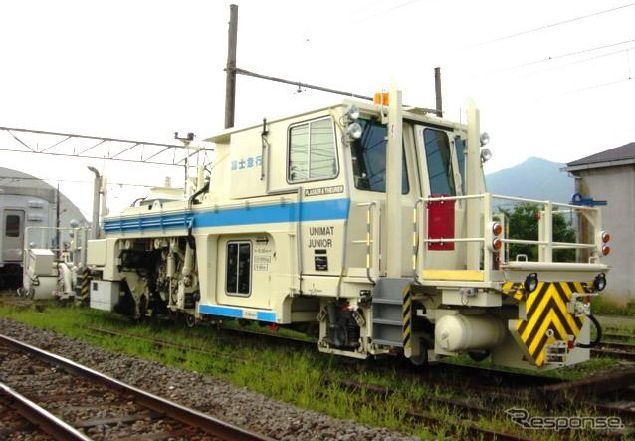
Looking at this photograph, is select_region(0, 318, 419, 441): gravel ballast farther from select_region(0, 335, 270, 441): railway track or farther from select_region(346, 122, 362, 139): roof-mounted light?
select_region(346, 122, 362, 139): roof-mounted light

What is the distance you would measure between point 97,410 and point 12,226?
60.8 feet

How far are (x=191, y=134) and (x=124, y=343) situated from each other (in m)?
4.13

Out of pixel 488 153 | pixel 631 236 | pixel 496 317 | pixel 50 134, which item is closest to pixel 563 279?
pixel 496 317

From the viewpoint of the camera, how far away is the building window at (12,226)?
22817 mm

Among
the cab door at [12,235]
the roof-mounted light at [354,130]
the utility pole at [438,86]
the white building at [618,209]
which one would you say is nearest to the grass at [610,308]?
the white building at [618,209]

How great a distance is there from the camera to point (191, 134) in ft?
41.1

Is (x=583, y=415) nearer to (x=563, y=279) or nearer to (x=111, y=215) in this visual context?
(x=563, y=279)

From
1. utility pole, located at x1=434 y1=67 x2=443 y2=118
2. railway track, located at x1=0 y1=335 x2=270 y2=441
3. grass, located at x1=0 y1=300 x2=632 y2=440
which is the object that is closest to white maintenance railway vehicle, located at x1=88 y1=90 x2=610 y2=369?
grass, located at x1=0 y1=300 x2=632 y2=440

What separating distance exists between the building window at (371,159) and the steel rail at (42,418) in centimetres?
422

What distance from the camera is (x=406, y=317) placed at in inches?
286

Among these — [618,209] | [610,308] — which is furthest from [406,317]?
[618,209]

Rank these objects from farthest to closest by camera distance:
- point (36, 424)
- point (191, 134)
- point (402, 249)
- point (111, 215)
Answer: point (111, 215) → point (191, 134) → point (402, 249) → point (36, 424)

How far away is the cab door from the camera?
2264 centimetres

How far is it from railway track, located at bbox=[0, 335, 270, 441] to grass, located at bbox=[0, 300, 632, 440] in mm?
1310
